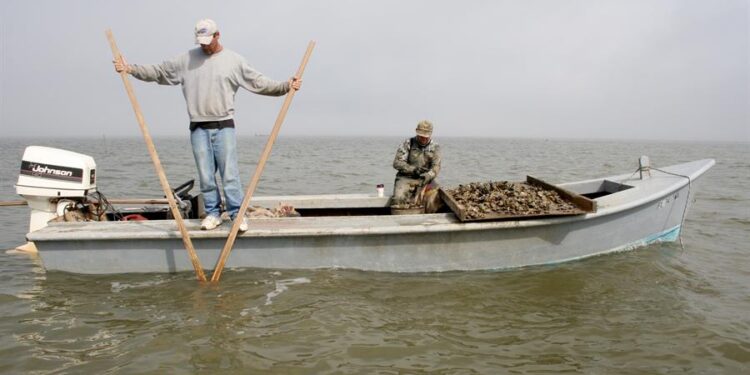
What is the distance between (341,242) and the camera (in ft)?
17.0

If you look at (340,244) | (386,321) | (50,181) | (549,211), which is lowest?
(386,321)

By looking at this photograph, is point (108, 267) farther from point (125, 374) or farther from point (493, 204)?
point (493, 204)

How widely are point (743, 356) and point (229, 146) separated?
5.02 metres

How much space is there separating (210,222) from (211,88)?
4.54 feet

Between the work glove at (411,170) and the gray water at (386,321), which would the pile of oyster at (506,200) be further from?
the gray water at (386,321)

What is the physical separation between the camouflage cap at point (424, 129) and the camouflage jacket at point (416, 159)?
9.4 inches

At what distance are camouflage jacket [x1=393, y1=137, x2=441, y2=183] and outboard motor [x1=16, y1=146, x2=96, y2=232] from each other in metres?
3.78

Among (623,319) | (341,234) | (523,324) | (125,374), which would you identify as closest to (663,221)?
(623,319)

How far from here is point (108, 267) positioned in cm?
511

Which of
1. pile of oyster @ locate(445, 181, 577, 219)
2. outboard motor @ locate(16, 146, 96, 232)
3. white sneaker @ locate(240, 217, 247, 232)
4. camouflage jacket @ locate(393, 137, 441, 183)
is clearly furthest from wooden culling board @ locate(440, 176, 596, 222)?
outboard motor @ locate(16, 146, 96, 232)

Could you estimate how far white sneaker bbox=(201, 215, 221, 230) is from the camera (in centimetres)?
499

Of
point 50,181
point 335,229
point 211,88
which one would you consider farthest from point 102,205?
point 335,229

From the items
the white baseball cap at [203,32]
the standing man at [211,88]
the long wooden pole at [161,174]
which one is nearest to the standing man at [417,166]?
the standing man at [211,88]

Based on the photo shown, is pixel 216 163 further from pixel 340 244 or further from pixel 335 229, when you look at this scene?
pixel 340 244
